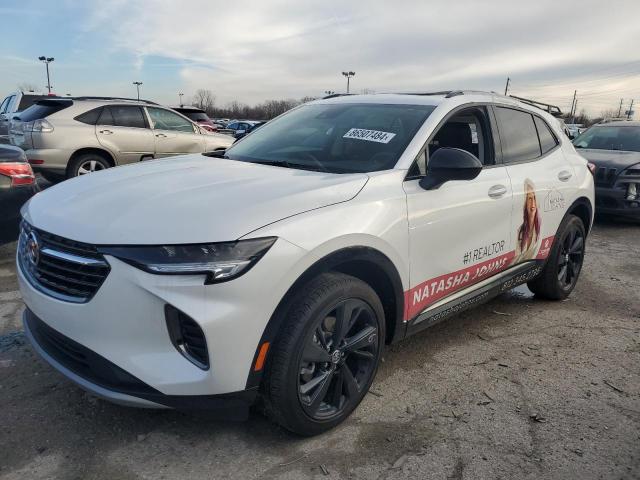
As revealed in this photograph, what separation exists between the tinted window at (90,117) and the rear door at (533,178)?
7269mm

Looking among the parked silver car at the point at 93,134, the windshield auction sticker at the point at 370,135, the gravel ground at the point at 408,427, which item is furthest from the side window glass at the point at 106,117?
the windshield auction sticker at the point at 370,135

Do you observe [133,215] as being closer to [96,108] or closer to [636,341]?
[636,341]

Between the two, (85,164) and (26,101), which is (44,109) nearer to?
(85,164)

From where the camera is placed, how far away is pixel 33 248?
8.23 ft

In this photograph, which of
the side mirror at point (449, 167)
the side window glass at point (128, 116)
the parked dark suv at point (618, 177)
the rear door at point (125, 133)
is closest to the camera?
the side mirror at point (449, 167)

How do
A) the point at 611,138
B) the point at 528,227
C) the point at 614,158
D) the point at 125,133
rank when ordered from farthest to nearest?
the point at 611,138 < the point at 125,133 < the point at 614,158 < the point at 528,227

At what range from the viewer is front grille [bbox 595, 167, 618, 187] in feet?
27.0

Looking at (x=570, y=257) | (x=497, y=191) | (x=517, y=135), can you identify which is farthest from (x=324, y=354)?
(x=570, y=257)

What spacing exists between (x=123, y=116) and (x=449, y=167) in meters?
7.96

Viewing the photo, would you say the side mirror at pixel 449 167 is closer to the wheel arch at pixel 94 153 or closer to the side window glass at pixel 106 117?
the wheel arch at pixel 94 153

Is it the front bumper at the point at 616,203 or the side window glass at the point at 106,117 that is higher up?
the side window glass at the point at 106,117

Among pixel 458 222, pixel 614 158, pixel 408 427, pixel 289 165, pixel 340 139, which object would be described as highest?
pixel 340 139

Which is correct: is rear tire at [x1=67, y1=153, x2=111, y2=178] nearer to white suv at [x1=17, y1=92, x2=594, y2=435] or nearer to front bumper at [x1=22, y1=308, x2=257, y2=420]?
white suv at [x1=17, y1=92, x2=594, y2=435]

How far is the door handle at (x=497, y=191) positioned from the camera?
3500 mm
